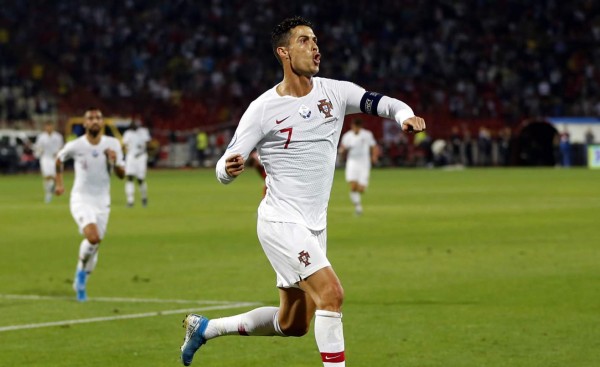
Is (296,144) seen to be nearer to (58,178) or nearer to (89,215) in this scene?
(89,215)

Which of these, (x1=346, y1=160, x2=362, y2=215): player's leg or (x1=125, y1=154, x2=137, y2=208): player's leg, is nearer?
(x1=346, y1=160, x2=362, y2=215): player's leg

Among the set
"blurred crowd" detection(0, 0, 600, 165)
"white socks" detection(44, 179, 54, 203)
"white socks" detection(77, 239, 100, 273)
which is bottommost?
"white socks" detection(44, 179, 54, 203)

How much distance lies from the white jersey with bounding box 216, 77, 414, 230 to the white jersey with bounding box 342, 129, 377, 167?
959 inches

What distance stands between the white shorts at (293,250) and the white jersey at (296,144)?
62 millimetres

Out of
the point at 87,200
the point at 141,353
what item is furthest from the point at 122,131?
the point at 141,353

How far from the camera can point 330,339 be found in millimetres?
8133

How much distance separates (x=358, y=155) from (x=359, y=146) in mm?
394

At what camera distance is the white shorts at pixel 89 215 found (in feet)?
52.2

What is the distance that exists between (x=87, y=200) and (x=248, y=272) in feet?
9.14

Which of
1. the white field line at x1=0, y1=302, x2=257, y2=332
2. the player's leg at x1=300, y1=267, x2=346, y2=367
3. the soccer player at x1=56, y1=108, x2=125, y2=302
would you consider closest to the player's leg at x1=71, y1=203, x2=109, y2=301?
the soccer player at x1=56, y1=108, x2=125, y2=302

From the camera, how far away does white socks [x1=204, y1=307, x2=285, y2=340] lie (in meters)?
9.10

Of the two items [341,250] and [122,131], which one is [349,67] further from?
[341,250]

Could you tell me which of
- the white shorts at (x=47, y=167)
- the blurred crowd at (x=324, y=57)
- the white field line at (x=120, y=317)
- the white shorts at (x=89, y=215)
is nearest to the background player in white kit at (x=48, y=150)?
the white shorts at (x=47, y=167)

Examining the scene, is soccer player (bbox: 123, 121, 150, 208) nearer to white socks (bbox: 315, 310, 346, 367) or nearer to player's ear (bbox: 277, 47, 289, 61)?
player's ear (bbox: 277, 47, 289, 61)
